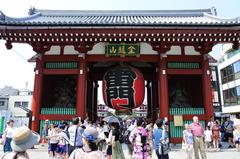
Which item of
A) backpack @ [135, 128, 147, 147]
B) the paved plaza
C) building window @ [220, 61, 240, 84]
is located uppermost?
building window @ [220, 61, 240, 84]

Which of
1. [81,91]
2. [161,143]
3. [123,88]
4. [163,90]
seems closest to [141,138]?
[161,143]

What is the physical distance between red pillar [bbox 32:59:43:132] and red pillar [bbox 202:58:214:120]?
8748 millimetres

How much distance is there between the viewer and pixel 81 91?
1226 centimetres

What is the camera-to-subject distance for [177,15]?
17.4 m

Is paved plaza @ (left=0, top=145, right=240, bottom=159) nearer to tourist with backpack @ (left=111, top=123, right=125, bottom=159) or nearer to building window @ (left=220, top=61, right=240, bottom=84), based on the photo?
tourist with backpack @ (left=111, top=123, right=125, bottom=159)

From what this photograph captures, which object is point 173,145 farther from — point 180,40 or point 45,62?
point 45,62

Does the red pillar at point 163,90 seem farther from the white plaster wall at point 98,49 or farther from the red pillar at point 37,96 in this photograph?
the red pillar at point 37,96

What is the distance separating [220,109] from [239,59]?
8.71 meters

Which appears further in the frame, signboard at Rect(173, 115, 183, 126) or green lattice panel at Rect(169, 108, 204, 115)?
green lattice panel at Rect(169, 108, 204, 115)

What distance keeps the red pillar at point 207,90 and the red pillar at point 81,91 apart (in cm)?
638

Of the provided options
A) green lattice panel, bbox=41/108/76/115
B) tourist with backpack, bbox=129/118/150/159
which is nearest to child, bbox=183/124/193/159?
tourist with backpack, bbox=129/118/150/159

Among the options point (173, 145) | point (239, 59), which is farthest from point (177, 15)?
point (239, 59)

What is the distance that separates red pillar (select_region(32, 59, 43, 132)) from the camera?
1209cm

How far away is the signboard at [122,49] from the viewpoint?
12.6m
